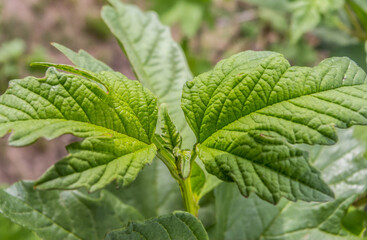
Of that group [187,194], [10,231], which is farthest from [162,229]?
[10,231]

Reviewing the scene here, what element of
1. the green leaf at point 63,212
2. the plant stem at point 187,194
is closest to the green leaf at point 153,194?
the green leaf at point 63,212

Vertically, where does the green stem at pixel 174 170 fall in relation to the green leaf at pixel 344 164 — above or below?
above

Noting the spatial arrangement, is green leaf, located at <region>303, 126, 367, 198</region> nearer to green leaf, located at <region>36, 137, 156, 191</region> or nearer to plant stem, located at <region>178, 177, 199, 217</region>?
plant stem, located at <region>178, 177, 199, 217</region>

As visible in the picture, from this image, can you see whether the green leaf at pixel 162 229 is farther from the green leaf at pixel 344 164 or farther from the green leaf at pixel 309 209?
the green leaf at pixel 344 164

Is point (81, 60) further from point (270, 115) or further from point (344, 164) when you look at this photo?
point (344, 164)

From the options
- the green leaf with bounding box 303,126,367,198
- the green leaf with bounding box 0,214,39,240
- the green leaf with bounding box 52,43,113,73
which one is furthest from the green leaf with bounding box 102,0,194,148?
the green leaf with bounding box 0,214,39,240

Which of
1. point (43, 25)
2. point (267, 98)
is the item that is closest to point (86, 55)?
point (267, 98)

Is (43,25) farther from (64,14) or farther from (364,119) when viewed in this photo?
(364,119)
